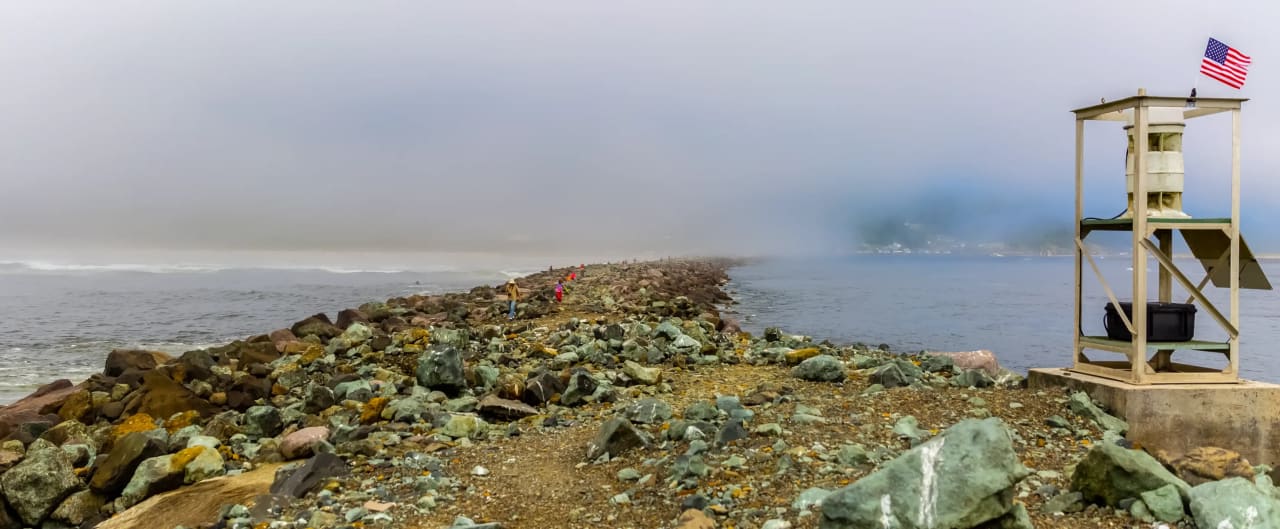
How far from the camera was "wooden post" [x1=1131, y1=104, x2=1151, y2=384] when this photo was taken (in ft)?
25.5

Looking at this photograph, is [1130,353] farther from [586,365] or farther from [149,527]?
[149,527]

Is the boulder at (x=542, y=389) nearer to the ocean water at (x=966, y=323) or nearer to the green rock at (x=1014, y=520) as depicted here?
the green rock at (x=1014, y=520)

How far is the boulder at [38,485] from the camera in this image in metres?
7.70

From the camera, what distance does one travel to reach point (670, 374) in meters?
11.8

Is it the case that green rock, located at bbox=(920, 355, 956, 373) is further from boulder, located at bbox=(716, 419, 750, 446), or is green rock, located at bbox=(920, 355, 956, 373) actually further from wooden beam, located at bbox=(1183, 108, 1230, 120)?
boulder, located at bbox=(716, 419, 750, 446)

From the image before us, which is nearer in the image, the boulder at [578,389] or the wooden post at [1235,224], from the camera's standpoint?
the wooden post at [1235,224]

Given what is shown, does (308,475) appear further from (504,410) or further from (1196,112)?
(1196,112)

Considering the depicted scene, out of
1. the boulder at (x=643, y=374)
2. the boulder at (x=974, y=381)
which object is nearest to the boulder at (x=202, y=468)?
the boulder at (x=643, y=374)

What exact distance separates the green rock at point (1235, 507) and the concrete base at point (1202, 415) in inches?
121

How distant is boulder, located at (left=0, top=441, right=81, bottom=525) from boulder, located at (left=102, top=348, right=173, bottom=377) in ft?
23.2

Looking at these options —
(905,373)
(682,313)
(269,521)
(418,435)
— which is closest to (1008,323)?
(682,313)

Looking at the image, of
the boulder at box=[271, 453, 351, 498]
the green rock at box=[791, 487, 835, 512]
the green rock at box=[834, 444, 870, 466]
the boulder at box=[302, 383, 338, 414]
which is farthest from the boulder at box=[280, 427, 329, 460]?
the green rock at box=[834, 444, 870, 466]

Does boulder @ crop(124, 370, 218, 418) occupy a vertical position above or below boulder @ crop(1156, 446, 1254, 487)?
below

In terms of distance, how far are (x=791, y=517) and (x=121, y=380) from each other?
1314cm
